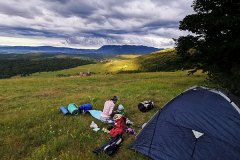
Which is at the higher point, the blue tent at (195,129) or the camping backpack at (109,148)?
the blue tent at (195,129)

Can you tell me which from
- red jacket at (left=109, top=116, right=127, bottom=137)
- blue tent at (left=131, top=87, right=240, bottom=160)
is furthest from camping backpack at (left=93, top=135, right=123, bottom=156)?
red jacket at (left=109, top=116, right=127, bottom=137)

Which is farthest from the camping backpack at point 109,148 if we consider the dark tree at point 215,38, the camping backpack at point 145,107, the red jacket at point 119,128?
the dark tree at point 215,38

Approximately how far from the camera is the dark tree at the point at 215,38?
66.8 feet

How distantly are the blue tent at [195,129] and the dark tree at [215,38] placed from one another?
10.1 m

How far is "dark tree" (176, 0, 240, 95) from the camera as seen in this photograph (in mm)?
20359

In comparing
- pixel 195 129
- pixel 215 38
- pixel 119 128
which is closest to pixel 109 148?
pixel 119 128

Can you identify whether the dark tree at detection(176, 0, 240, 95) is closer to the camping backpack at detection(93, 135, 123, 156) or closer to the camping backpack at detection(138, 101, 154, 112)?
the camping backpack at detection(138, 101, 154, 112)

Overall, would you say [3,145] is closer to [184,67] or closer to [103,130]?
[103,130]

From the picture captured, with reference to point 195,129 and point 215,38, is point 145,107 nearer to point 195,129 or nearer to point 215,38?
point 195,129

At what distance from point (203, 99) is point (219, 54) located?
12.7 metres

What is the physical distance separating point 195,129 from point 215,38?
48.5 feet

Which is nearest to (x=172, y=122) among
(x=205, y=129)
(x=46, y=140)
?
(x=205, y=129)

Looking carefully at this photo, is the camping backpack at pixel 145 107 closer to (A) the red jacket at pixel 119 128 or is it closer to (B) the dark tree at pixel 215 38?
(A) the red jacket at pixel 119 128

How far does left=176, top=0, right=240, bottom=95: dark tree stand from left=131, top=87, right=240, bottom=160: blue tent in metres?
10.1
